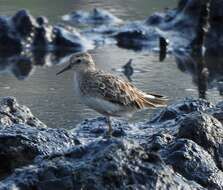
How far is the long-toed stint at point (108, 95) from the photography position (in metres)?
8.47

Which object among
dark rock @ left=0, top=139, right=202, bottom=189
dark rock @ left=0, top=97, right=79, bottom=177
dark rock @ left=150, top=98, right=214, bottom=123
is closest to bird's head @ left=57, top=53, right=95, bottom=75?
dark rock @ left=0, top=97, right=79, bottom=177

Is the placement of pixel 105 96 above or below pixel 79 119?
above

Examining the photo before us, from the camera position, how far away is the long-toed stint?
847 cm

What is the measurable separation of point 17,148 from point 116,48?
8166mm

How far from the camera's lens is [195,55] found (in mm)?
15461

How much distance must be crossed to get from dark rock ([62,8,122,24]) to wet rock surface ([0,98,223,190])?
811 cm

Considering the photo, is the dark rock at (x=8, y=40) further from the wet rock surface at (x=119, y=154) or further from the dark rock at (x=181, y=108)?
the dark rock at (x=181, y=108)

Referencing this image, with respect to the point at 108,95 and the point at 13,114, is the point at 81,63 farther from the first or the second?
the point at 13,114

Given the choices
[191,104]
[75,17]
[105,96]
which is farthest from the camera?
[75,17]

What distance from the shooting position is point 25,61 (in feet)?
48.8

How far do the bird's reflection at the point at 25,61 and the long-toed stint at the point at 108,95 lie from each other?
470 cm

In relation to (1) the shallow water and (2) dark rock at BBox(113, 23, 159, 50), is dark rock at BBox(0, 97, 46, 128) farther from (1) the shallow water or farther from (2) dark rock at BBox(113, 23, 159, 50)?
(2) dark rock at BBox(113, 23, 159, 50)

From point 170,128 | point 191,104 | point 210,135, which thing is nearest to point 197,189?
point 210,135

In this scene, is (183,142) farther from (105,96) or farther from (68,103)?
(68,103)
